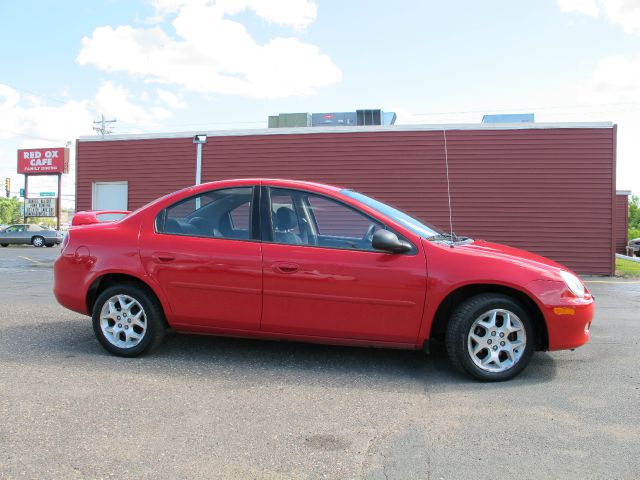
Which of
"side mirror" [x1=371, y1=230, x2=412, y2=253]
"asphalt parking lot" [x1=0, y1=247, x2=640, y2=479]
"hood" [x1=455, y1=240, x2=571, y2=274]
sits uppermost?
"side mirror" [x1=371, y1=230, x2=412, y2=253]

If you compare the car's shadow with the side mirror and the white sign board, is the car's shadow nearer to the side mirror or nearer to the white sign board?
the side mirror

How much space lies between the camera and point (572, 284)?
13.7 feet

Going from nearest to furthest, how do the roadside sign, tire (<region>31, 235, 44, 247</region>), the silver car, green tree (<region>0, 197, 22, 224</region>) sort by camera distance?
tire (<region>31, 235, 44, 247</region>) → the silver car → the roadside sign → green tree (<region>0, 197, 22, 224</region>)

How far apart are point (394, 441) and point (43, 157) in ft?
139

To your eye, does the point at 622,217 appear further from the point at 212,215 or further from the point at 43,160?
the point at 43,160

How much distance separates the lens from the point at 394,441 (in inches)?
121

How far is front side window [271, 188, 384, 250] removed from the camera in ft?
14.1

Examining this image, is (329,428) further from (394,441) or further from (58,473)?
(58,473)

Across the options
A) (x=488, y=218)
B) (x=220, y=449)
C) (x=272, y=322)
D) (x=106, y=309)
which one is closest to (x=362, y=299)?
(x=272, y=322)

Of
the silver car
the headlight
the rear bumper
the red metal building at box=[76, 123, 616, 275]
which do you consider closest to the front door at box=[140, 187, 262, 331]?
the rear bumper

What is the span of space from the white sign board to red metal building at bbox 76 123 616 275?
84.5 ft

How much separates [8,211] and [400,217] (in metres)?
121

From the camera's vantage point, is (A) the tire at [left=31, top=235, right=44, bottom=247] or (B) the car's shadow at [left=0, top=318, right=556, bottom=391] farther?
(A) the tire at [left=31, top=235, right=44, bottom=247]

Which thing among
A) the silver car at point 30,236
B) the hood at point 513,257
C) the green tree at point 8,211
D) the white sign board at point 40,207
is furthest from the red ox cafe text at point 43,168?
the green tree at point 8,211
